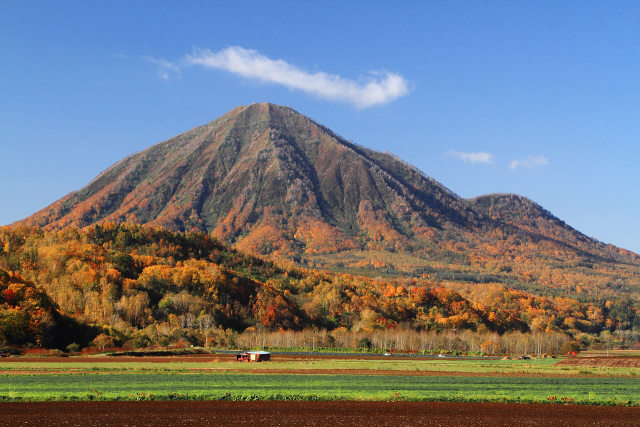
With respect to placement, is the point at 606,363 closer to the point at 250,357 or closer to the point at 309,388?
the point at 250,357

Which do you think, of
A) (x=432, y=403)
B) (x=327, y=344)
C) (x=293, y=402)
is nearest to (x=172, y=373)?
(x=293, y=402)

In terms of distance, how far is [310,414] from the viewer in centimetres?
4112

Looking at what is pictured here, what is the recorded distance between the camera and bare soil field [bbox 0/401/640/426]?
124 feet

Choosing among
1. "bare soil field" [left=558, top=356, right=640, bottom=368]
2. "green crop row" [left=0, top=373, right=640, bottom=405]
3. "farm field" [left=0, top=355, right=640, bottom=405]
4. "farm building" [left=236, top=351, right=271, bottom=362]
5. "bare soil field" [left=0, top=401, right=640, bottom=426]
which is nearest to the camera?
"bare soil field" [left=0, top=401, right=640, bottom=426]

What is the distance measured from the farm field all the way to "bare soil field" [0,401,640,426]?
8.00 ft

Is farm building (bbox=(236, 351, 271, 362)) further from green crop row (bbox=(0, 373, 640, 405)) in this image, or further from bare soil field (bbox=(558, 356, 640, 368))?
bare soil field (bbox=(558, 356, 640, 368))

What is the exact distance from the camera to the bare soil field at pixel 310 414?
124 ft

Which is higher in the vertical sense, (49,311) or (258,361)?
(49,311)

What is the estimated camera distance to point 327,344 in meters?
162

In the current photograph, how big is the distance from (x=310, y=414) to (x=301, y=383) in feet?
59.9

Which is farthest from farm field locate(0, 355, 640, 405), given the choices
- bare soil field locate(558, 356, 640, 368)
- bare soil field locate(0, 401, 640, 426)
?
bare soil field locate(558, 356, 640, 368)

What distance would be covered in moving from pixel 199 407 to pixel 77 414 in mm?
7876

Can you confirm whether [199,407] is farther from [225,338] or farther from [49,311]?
[225,338]

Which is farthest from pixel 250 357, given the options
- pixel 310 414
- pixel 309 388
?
pixel 310 414
